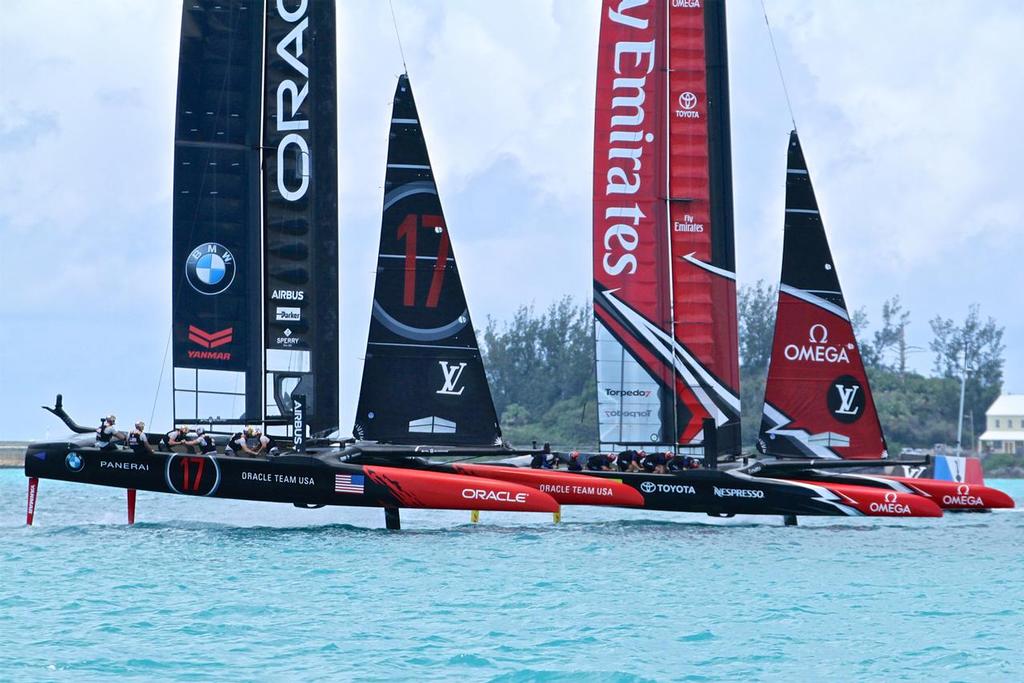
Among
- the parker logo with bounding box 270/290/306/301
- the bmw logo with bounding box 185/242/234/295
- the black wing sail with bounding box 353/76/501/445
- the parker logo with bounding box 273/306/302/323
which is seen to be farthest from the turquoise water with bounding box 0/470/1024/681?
the bmw logo with bounding box 185/242/234/295

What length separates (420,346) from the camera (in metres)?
25.4

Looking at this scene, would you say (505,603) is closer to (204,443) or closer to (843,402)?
(204,443)

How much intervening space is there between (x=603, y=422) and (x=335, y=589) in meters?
10.7

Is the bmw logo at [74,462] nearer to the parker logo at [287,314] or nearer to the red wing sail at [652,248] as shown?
the parker logo at [287,314]

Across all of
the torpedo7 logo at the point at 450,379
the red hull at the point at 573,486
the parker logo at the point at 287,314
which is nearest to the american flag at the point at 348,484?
the red hull at the point at 573,486

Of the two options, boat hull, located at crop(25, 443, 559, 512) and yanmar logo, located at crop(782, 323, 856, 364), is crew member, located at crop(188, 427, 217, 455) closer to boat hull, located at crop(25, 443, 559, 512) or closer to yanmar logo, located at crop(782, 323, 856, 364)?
boat hull, located at crop(25, 443, 559, 512)

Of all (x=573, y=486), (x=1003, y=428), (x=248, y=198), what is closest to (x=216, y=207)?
(x=248, y=198)

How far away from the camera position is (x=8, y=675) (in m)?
12.4

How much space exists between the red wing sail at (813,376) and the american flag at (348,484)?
26.6 feet

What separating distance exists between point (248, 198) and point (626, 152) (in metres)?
6.55

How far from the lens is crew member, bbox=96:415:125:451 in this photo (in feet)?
76.1

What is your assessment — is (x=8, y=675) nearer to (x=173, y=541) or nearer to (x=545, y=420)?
(x=173, y=541)

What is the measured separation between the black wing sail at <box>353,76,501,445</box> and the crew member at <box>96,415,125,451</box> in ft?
12.7

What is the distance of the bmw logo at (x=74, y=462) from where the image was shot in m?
23.2
